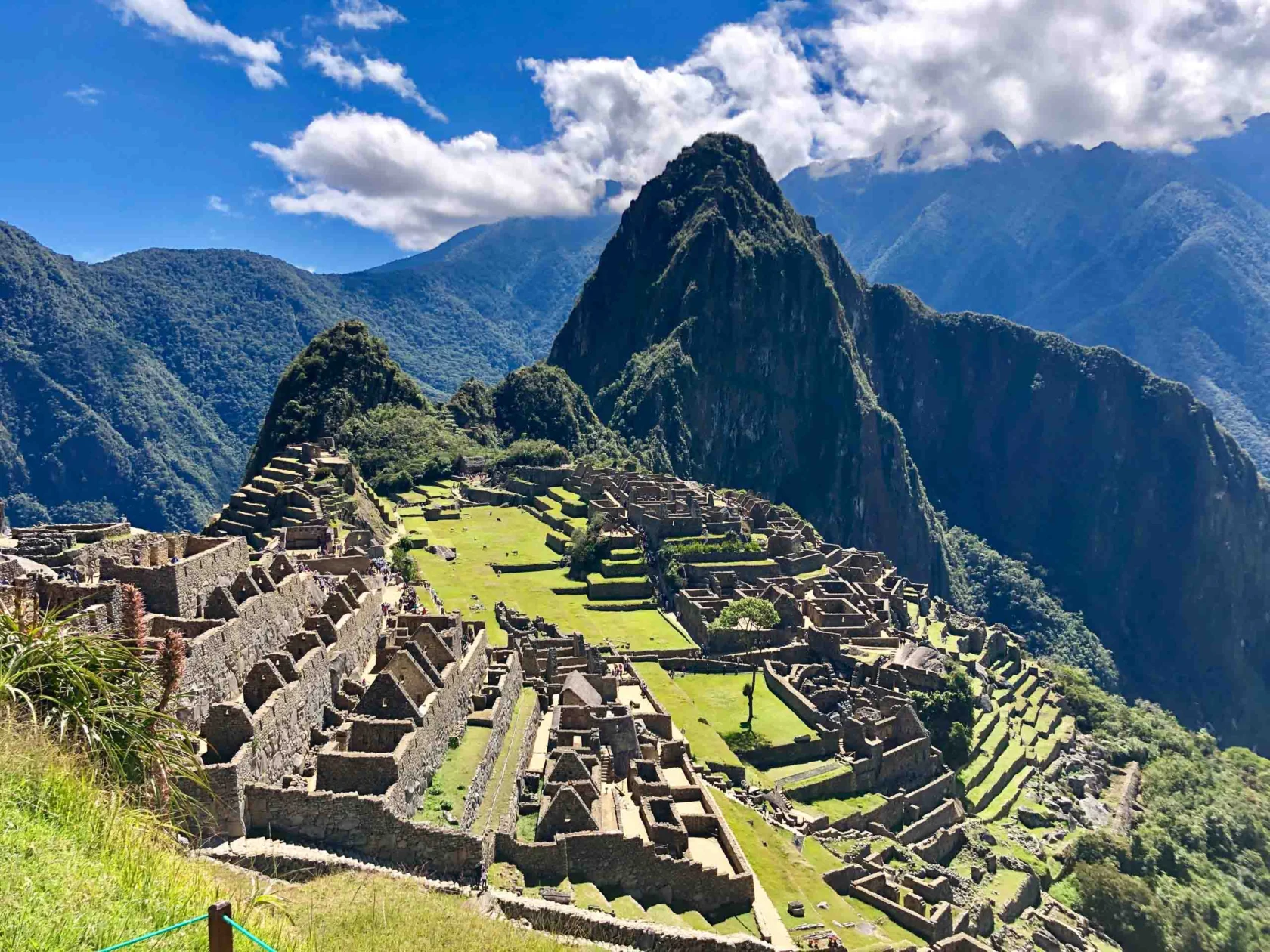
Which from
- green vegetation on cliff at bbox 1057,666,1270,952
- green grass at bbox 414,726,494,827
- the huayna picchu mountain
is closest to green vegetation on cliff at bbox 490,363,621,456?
the huayna picchu mountain

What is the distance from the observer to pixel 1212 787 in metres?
54.6

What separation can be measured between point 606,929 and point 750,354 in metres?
159

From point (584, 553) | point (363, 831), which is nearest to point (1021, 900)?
point (363, 831)

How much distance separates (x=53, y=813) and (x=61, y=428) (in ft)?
341

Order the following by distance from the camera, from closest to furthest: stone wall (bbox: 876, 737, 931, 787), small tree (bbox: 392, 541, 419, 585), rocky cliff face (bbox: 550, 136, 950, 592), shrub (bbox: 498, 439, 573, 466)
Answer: stone wall (bbox: 876, 737, 931, 787)
small tree (bbox: 392, 541, 419, 585)
shrub (bbox: 498, 439, 573, 466)
rocky cliff face (bbox: 550, 136, 950, 592)

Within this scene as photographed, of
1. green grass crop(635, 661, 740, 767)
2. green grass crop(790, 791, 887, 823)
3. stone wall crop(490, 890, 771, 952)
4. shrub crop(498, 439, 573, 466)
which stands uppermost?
shrub crop(498, 439, 573, 466)

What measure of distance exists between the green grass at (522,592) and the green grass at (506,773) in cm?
852

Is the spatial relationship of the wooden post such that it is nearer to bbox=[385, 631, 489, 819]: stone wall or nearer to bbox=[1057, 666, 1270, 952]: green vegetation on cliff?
bbox=[385, 631, 489, 819]: stone wall

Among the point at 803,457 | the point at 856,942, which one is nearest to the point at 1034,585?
the point at 803,457

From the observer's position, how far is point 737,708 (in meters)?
38.3

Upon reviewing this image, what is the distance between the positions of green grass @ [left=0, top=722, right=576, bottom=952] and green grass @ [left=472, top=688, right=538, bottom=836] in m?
6.52

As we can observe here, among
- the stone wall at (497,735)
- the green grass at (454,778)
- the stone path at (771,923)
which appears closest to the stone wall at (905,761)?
the stone path at (771,923)

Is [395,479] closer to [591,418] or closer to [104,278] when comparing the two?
[591,418]

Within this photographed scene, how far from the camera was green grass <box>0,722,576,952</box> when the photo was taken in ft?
24.3
